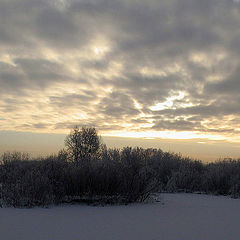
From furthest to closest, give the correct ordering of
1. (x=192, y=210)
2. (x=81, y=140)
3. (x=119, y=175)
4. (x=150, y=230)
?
(x=81, y=140), (x=119, y=175), (x=192, y=210), (x=150, y=230)

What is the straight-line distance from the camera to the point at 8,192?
991cm

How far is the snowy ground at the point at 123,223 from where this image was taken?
6504 millimetres

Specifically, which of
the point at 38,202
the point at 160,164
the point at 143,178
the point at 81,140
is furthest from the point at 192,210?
the point at 81,140

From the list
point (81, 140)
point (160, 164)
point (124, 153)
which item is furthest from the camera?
point (81, 140)

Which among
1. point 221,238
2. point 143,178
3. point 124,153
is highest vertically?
point 124,153

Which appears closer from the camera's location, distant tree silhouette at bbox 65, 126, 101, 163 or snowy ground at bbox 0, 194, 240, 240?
snowy ground at bbox 0, 194, 240, 240

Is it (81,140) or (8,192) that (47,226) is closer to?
(8,192)

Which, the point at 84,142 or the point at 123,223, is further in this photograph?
the point at 84,142

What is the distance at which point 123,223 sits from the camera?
7.62 m

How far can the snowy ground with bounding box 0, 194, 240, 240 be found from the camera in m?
6.50

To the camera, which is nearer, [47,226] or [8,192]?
[47,226]

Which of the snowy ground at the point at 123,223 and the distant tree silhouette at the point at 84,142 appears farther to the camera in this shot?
the distant tree silhouette at the point at 84,142

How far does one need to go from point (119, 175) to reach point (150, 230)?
3.98m

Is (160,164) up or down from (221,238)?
up
